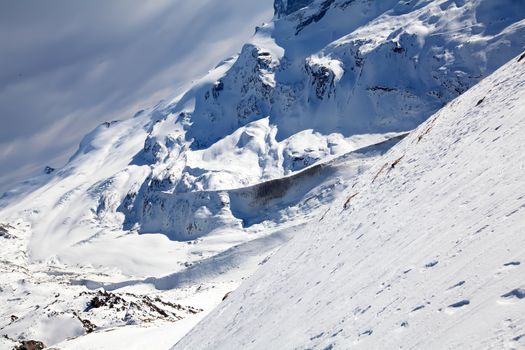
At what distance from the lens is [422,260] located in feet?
30.3

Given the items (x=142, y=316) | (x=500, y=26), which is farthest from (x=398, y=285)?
(x=500, y=26)

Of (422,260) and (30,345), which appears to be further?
(30,345)

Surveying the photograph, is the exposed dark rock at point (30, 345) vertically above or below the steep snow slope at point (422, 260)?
below

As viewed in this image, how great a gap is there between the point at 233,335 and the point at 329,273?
3.61 meters

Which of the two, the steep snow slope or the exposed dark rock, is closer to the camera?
the steep snow slope

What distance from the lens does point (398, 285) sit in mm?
8914

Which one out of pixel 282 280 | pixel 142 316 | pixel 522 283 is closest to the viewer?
pixel 522 283

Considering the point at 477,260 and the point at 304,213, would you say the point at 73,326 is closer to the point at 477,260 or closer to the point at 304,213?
the point at 477,260

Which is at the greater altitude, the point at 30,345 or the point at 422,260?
the point at 422,260

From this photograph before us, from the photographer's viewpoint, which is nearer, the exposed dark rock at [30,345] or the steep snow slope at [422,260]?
the steep snow slope at [422,260]

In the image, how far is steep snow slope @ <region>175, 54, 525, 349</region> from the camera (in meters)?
6.73

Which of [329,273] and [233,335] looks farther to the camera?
[233,335]

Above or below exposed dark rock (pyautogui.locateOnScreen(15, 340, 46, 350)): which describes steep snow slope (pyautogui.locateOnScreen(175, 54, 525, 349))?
above

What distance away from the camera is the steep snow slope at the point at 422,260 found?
6730 mm
